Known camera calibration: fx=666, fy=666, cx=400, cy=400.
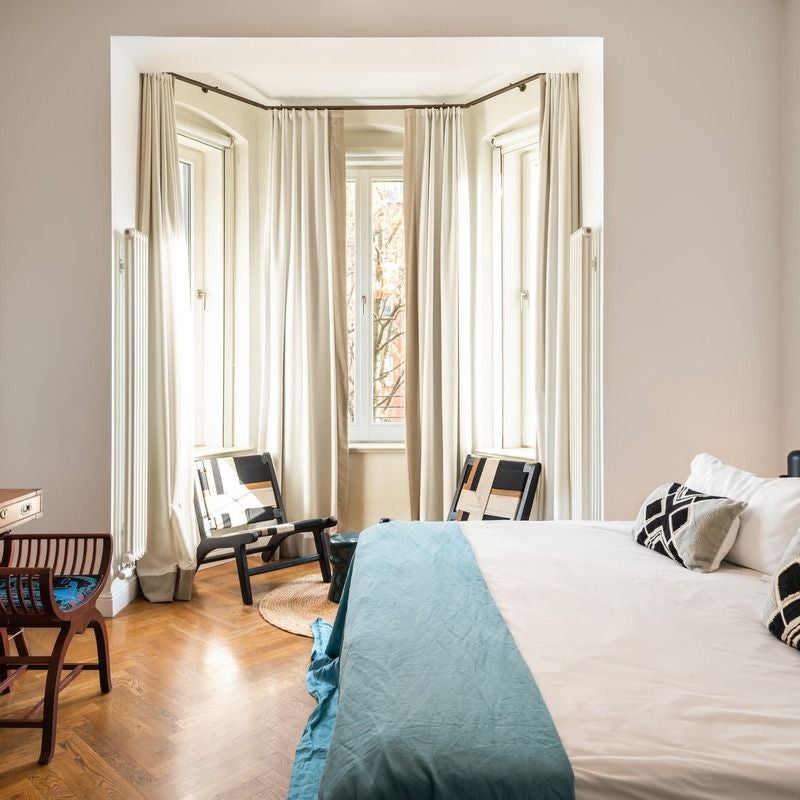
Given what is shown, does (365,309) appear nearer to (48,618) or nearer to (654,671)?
(48,618)

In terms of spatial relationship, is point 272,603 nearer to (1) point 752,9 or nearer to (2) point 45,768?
(2) point 45,768

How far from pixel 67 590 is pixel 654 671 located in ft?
6.18

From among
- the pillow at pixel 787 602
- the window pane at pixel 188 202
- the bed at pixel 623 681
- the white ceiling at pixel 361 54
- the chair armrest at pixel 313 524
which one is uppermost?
the white ceiling at pixel 361 54

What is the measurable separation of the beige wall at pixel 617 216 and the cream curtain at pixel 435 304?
3.38ft

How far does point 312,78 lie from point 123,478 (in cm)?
260

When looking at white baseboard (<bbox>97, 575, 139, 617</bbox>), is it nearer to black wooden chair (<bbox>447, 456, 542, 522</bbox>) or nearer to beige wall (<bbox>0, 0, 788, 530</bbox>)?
beige wall (<bbox>0, 0, 788, 530</bbox>)

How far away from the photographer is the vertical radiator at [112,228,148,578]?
323 cm

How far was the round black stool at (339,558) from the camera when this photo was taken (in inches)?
128

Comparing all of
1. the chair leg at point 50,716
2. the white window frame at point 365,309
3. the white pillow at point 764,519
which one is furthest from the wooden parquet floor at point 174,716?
the white window frame at point 365,309

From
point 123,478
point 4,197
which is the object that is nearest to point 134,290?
point 4,197

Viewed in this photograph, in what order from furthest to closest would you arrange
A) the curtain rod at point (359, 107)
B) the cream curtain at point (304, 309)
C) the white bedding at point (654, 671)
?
the cream curtain at point (304, 309) < the curtain rod at point (359, 107) < the white bedding at point (654, 671)

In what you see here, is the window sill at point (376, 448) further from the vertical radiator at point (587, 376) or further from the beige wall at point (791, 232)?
the beige wall at point (791, 232)

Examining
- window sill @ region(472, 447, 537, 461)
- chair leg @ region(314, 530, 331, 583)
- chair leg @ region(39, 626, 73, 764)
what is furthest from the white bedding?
window sill @ region(472, 447, 537, 461)

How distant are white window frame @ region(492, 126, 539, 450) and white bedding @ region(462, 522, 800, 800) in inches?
85.6
